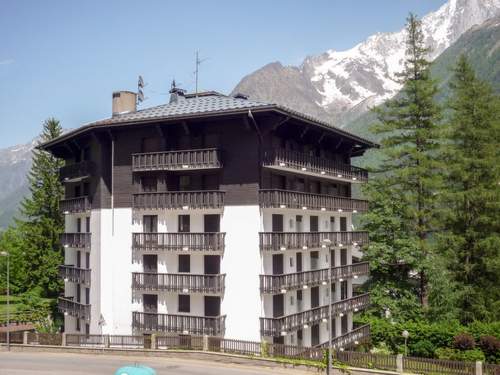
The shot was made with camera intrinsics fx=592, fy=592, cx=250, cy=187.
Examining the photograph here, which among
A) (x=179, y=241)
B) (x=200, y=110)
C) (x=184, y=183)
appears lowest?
(x=179, y=241)

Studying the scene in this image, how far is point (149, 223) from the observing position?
42938 millimetres

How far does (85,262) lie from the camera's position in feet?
161

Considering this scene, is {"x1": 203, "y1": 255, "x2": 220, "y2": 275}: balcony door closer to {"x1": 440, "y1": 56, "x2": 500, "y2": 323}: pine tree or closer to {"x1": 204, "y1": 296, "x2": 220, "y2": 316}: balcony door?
{"x1": 204, "y1": 296, "x2": 220, "y2": 316}: balcony door

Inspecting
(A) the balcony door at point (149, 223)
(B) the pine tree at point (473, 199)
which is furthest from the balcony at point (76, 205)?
(B) the pine tree at point (473, 199)

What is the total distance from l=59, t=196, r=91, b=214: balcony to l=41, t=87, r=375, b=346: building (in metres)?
0.09

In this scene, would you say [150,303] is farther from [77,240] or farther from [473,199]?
[473,199]

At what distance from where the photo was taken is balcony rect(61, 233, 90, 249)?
4634cm

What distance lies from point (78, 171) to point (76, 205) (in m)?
2.81

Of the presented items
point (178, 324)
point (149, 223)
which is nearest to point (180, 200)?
point (149, 223)

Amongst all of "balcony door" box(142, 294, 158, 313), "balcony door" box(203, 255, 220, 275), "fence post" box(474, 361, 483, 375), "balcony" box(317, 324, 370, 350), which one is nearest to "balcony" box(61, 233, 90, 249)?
"balcony door" box(142, 294, 158, 313)

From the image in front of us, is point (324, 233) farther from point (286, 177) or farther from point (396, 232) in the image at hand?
point (396, 232)

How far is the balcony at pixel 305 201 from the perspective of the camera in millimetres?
38812

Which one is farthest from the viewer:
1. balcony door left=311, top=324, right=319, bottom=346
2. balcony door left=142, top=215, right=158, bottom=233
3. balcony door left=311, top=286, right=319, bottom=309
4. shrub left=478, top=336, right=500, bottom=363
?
balcony door left=311, top=286, right=319, bottom=309

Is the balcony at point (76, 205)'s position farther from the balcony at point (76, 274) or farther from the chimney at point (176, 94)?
the chimney at point (176, 94)
